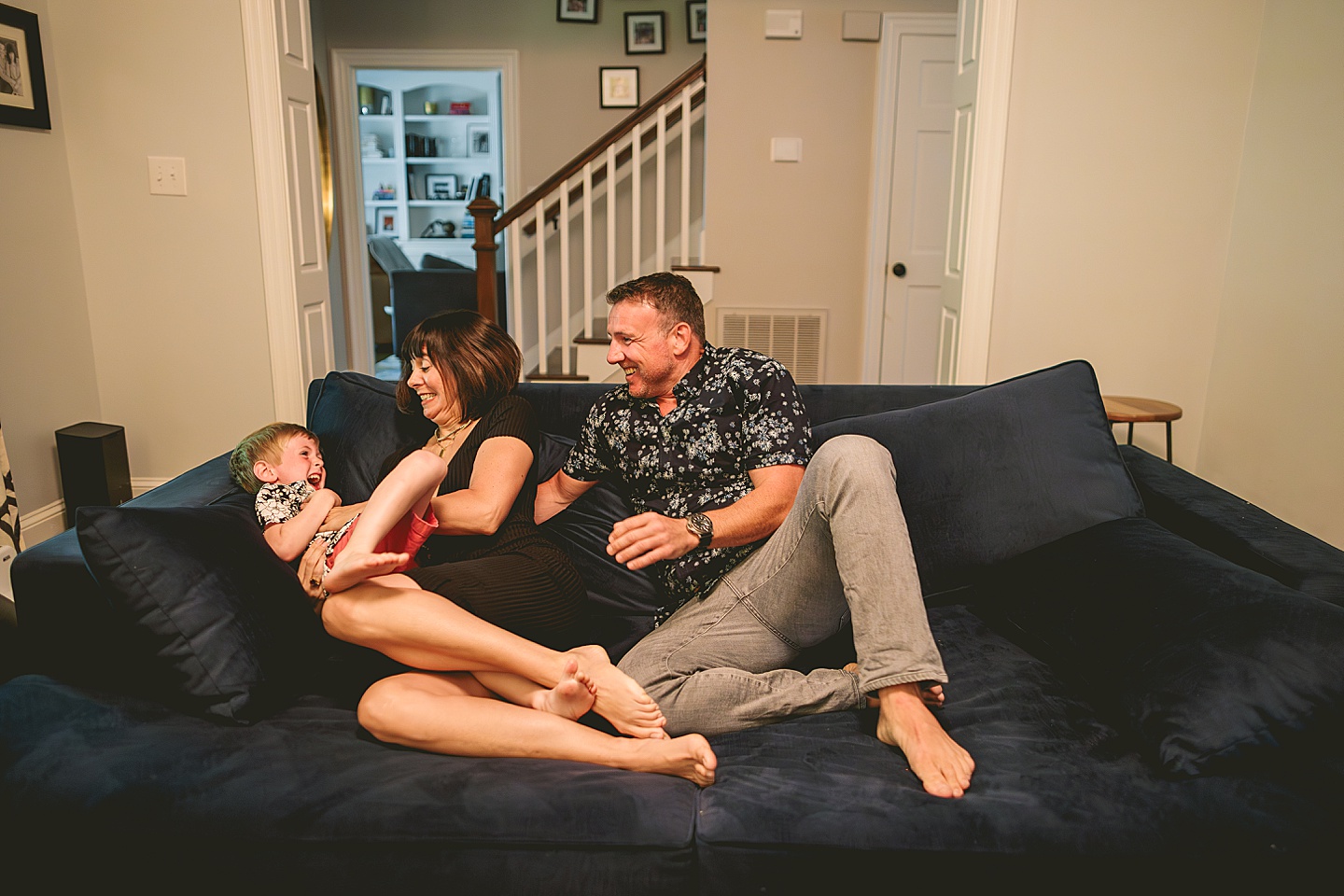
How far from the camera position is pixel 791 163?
457cm

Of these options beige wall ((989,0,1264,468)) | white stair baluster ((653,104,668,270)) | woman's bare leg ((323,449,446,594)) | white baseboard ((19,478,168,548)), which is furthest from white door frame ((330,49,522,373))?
woman's bare leg ((323,449,446,594))

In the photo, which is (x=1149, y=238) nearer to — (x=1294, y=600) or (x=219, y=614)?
(x=1294, y=600)

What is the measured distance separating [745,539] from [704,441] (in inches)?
9.1

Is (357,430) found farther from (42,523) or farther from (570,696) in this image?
(42,523)

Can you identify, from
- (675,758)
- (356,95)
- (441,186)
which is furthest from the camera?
(441,186)

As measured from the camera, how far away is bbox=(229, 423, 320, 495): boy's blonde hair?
197 cm

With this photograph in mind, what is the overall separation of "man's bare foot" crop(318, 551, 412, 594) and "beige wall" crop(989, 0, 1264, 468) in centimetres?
216

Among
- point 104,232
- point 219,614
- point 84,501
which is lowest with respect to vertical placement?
point 84,501

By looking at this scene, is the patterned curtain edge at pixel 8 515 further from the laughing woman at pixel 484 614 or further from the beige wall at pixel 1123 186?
the beige wall at pixel 1123 186

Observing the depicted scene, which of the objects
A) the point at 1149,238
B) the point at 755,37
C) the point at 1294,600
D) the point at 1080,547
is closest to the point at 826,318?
the point at 755,37

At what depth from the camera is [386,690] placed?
1496mm

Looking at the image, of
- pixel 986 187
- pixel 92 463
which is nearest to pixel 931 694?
pixel 986 187

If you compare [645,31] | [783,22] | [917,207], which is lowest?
[917,207]

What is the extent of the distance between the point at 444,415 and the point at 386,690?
0.67m
